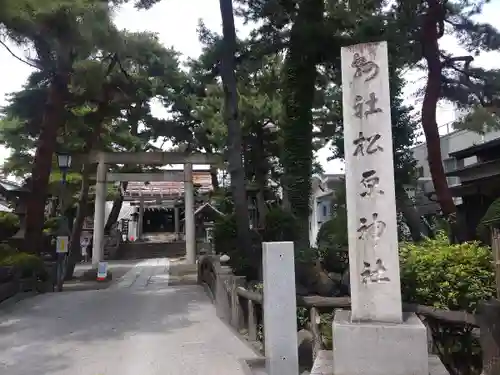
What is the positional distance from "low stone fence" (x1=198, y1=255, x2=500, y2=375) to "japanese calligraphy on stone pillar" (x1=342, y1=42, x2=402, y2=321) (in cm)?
79

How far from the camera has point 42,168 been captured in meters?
14.3

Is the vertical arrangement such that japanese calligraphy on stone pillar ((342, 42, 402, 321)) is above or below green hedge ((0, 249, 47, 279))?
above

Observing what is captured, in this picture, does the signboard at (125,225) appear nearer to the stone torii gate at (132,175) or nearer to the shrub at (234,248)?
the stone torii gate at (132,175)

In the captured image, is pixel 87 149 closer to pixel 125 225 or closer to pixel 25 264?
pixel 25 264

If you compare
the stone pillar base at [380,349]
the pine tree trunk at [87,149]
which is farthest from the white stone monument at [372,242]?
the pine tree trunk at [87,149]

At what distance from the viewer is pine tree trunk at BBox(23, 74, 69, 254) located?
14.1m

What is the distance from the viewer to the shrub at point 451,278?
18.9 feet

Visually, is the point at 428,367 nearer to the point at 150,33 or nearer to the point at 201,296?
the point at 201,296

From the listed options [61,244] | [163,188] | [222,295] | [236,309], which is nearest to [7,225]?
[61,244]

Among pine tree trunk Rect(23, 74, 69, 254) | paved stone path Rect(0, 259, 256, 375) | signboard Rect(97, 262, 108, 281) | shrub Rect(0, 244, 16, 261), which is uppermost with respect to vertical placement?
pine tree trunk Rect(23, 74, 69, 254)

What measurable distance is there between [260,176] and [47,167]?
934cm

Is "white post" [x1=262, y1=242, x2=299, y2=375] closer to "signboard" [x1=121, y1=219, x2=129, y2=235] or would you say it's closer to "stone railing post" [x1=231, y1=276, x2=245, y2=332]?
"stone railing post" [x1=231, y1=276, x2=245, y2=332]

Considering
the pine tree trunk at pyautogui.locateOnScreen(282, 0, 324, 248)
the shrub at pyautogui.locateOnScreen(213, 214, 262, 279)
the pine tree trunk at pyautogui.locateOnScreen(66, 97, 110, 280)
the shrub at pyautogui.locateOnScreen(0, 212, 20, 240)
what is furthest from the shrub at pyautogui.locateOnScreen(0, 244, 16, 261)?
the pine tree trunk at pyautogui.locateOnScreen(282, 0, 324, 248)

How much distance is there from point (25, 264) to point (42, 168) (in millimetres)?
3068
